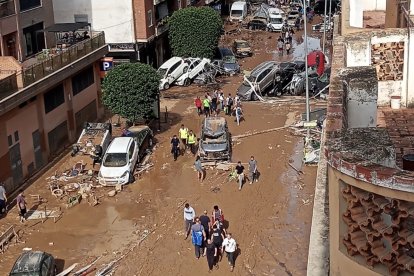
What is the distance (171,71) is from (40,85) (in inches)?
577

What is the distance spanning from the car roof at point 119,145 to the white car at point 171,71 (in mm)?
12902

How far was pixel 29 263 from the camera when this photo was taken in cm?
1742

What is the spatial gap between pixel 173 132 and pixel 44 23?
8.79m

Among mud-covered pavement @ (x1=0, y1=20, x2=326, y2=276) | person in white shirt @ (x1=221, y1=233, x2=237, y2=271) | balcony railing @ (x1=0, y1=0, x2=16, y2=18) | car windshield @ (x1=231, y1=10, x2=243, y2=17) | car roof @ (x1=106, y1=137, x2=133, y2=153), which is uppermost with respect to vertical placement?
balcony railing @ (x1=0, y1=0, x2=16, y2=18)

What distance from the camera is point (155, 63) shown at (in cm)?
4438

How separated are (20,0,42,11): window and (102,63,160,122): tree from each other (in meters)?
5.05

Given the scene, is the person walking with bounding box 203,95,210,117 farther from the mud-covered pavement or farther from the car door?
the car door

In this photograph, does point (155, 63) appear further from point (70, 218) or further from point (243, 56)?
point (70, 218)

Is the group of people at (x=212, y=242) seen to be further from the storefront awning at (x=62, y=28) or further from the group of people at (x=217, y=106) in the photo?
the storefront awning at (x=62, y=28)

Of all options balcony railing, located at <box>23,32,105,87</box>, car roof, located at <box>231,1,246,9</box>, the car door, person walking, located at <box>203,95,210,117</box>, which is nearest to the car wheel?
person walking, located at <box>203,95,210,117</box>

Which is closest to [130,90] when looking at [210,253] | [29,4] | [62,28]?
[62,28]

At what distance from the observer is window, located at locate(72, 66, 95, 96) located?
1236 inches

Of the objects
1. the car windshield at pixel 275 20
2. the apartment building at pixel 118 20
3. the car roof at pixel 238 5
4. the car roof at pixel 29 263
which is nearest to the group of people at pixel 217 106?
the apartment building at pixel 118 20

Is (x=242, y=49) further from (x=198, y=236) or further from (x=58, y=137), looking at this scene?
(x=198, y=236)
